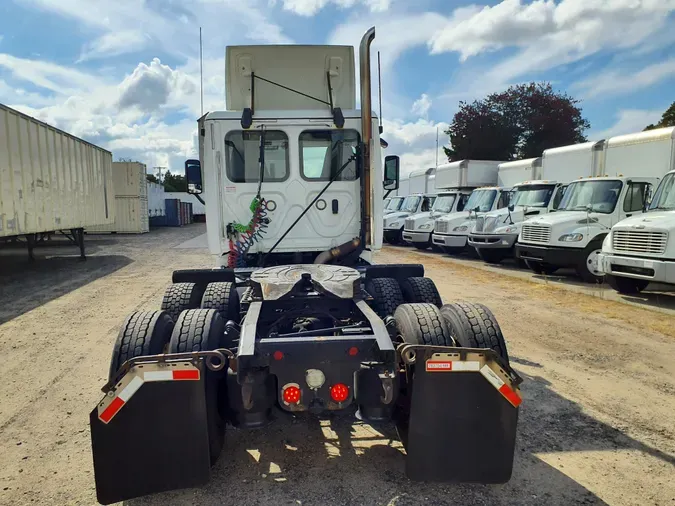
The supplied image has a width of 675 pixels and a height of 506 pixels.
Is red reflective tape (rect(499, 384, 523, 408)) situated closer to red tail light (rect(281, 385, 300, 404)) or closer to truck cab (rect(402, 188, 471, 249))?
red tail light (rect(281, 385, 300, 404))

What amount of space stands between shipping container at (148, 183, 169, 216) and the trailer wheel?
31858 millimetres

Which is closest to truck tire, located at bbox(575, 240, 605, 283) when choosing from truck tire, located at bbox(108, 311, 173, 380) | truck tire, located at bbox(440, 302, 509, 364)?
truck tire, located at bbox(440, 302, 509, 364)

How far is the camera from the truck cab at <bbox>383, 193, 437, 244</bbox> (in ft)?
67.5

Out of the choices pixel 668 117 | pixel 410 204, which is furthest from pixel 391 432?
pixel 668 117

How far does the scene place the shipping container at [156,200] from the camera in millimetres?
33131

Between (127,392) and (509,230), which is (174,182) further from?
(127,392)

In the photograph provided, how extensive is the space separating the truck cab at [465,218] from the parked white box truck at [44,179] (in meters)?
11.6

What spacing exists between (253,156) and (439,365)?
138 inches

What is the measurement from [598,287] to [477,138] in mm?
24653

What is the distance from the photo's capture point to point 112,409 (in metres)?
2.66

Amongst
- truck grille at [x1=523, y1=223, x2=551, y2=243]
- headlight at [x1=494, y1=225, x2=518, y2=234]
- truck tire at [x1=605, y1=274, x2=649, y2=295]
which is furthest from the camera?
headlight at [x1=494, y1=225, x2=518, y2=234]

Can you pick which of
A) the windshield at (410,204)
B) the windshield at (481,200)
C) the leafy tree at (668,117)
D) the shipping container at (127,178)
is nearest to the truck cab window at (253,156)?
the windshield at (481,200)

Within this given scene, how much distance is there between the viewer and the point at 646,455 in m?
3.43

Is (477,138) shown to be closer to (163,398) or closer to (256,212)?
(256,212)
